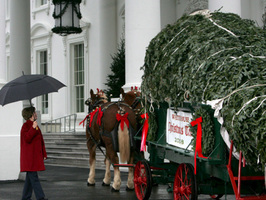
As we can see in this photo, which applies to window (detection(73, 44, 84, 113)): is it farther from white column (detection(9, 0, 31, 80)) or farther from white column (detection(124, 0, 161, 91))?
white column (detection(124, 0, 161, 91))

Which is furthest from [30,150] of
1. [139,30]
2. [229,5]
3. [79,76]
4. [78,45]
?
[78,45]

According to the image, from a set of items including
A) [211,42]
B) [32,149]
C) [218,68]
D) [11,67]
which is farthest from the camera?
[11,67]

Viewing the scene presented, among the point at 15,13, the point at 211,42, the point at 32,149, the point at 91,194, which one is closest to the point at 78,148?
the point at 15,13

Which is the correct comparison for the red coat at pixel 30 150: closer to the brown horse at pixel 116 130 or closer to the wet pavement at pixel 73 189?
the wet pavement at pixel 73 189

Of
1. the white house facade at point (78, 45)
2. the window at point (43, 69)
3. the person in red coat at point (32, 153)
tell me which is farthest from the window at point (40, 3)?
the person in red coat at point (32, 153)

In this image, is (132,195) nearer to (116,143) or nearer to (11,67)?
(116,143)

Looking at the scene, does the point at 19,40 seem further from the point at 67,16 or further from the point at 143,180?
the point at 143,180

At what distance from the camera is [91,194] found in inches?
434

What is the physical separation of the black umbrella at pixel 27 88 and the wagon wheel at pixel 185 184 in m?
2.65

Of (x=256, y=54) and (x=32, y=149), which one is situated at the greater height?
(x=256, y=54)

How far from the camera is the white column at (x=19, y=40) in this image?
20859 mm

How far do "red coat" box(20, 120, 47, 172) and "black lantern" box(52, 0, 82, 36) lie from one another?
8.04m

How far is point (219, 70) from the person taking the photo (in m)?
7.42

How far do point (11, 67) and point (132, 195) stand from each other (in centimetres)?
1128
